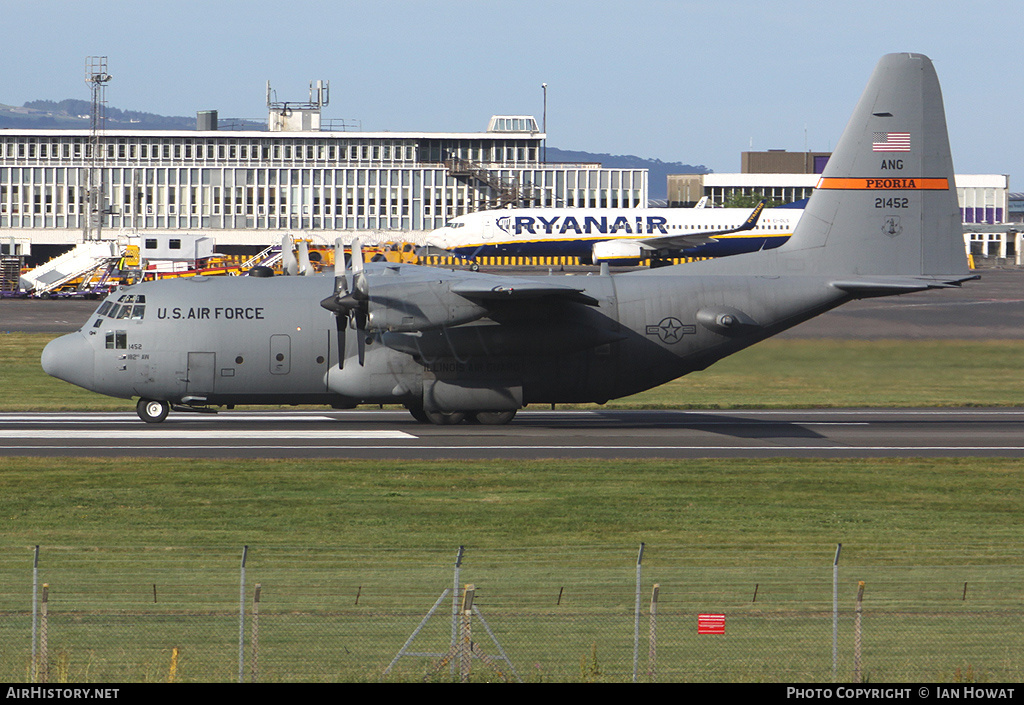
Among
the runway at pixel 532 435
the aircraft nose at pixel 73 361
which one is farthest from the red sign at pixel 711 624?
the aircraft nose at pixel 73 361

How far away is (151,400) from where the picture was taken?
32219mm

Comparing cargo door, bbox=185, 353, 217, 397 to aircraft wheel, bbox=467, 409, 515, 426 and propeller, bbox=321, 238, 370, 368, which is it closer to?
propeller, bbox=321, 238, 370, 368

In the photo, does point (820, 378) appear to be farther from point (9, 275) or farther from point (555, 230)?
point (9, 275)

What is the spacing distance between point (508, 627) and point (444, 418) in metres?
20.7

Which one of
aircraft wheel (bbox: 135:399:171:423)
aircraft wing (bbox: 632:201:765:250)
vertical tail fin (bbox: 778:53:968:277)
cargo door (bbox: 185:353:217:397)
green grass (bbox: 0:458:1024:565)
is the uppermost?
aircraft wing (bbox: 632:201:765:250)

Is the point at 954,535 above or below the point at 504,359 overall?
below

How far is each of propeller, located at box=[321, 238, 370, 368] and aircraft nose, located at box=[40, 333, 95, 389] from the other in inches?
259

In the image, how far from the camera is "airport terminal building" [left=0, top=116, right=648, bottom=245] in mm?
136375

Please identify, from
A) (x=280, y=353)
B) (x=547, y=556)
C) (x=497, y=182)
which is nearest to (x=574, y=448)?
(x=280, y=353)

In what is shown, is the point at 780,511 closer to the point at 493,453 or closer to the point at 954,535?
the point at 954,535

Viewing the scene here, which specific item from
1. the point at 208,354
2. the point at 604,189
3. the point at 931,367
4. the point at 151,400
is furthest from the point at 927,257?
the point at 604,189

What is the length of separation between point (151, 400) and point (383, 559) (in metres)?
16.6

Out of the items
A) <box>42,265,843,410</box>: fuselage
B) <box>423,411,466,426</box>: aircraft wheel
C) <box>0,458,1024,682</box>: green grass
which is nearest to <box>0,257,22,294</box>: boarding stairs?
<box>42,265,843,410</box>: fuselage

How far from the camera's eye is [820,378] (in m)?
33.3
